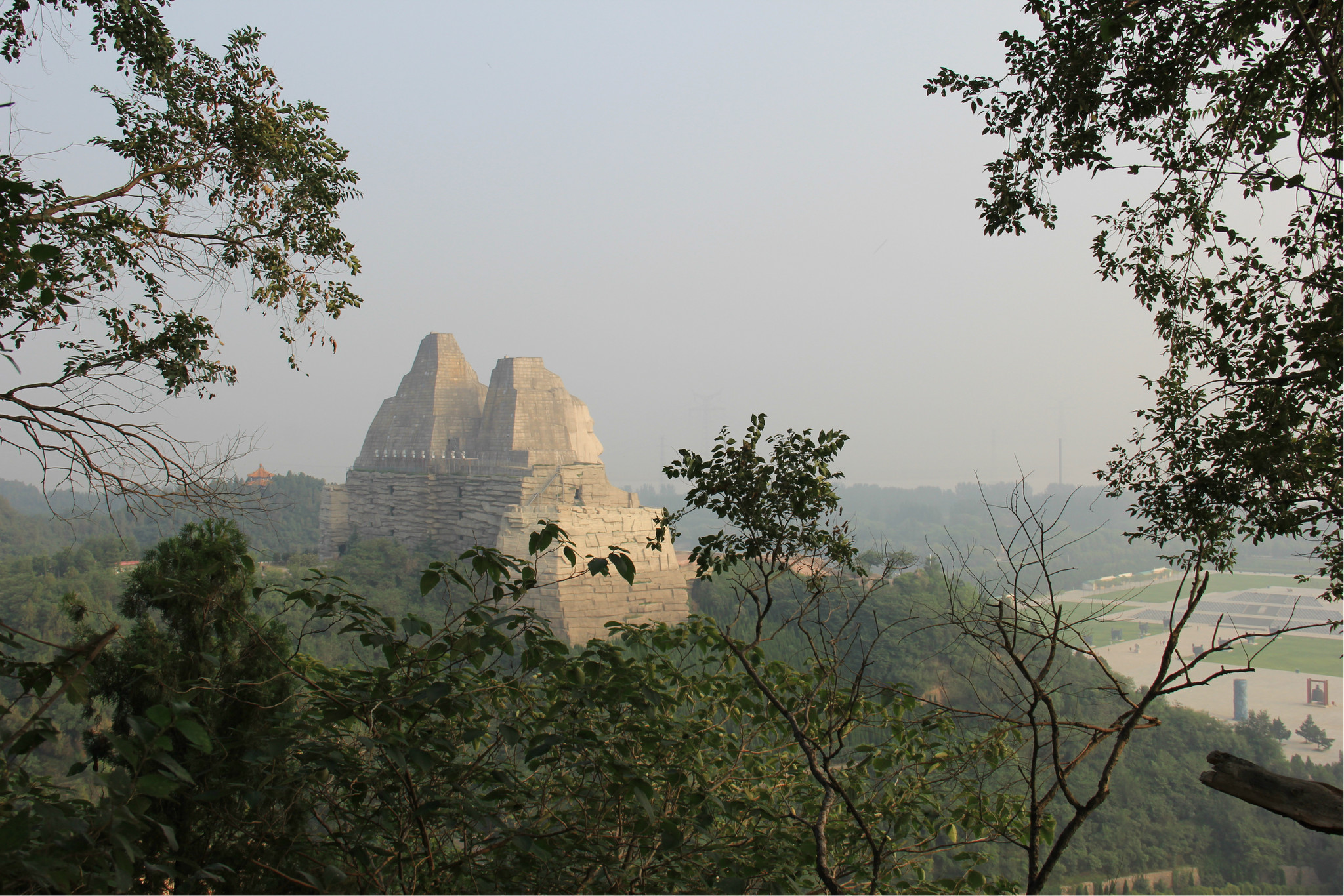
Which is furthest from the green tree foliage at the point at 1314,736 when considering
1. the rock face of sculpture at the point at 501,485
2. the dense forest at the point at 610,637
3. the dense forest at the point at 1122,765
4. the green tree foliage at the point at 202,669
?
the green tree foliage at the point at 202,669

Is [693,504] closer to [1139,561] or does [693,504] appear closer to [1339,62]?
[1339,62]

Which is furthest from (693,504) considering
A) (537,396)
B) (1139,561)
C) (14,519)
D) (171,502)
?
(1139,561)

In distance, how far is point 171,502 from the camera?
444 centimetres

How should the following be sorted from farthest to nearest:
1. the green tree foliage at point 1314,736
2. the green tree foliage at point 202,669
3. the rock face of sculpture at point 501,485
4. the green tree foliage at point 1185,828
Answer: the green tree foliage at point 1314,736 → the rock face of sculpture at point 501,485 → the green tree foliage at point 1185,828 → the green tree foliage at point 202,669

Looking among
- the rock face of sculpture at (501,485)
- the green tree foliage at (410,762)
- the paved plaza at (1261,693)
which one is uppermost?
the rock face of sculpture at (501,485)

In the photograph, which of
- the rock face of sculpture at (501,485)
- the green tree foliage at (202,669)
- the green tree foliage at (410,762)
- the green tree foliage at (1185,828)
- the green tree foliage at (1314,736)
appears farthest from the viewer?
the green tree foliage at (1314,736)

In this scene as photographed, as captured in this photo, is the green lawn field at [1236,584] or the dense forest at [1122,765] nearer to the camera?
the dense forest at [1122,765]

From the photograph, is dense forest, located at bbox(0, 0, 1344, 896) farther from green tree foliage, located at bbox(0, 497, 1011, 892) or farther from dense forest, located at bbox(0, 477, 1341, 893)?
dense forest, located at bbox(0, 477, 1341, 893)

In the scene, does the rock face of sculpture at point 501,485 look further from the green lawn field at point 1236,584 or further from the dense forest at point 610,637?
the green lawn field at point 1236,584

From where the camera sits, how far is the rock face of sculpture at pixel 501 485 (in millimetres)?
19750

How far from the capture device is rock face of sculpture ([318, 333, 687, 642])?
64.8ft

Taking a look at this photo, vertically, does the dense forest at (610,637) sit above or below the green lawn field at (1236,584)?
above

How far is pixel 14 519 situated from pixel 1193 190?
37300 mm

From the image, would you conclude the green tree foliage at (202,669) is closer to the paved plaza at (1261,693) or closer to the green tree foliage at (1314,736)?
the paved plaza at (1261,693)
